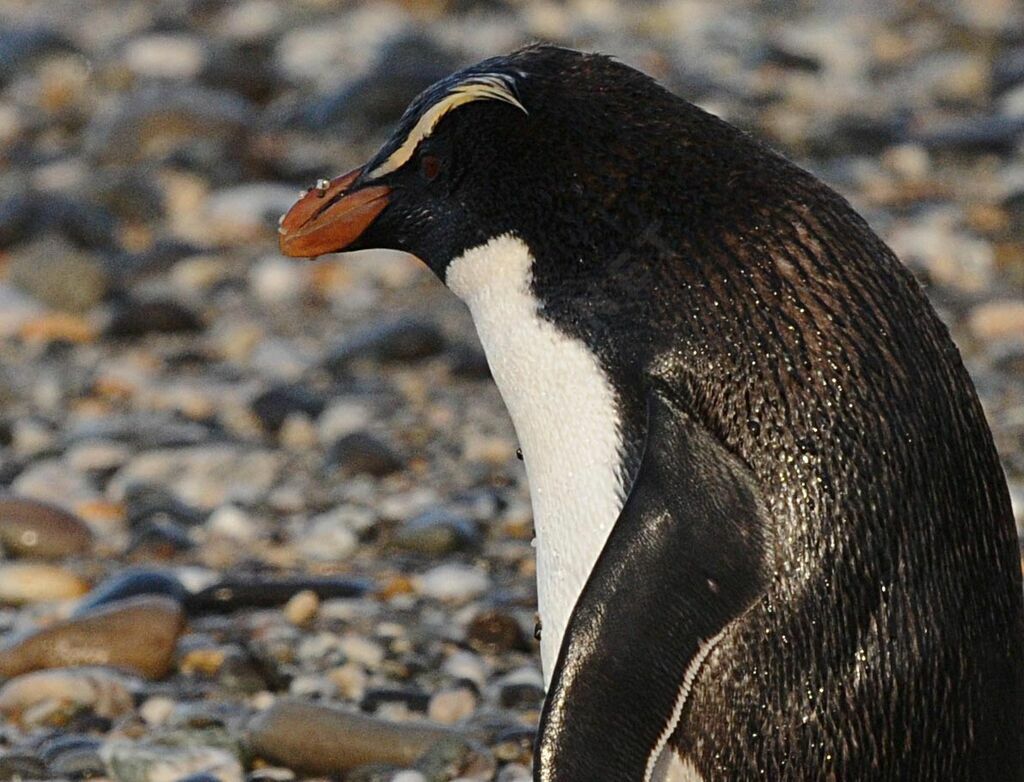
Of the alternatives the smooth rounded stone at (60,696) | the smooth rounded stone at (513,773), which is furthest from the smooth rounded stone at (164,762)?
the smooth rounded stone at (513,773)

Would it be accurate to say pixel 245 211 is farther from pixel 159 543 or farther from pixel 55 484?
pixel 159 543

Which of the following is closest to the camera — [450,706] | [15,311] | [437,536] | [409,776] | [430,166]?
[430,166]

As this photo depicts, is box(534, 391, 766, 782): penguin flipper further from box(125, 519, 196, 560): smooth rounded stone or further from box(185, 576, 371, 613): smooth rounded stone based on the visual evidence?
box(125, 519, 196, 560): smooth rounded stone

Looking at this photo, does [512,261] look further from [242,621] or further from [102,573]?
[102,573]

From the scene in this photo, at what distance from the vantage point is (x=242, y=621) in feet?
13.0

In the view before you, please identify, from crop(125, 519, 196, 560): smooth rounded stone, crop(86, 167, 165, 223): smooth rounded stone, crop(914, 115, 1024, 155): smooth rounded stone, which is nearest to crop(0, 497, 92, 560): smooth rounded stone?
crop(125, 519, 196, 560): smooth rounded stone

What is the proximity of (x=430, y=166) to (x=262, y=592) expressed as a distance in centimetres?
140

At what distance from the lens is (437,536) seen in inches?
172

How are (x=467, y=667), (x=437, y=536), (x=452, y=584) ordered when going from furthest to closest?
(x=437, y=536) → (x=452, y=584) → (x=467, y=667)

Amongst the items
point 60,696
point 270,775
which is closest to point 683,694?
point 270,775

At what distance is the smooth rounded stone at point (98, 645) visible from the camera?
3750 mm

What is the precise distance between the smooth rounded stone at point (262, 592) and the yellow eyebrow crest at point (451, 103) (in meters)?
1.28

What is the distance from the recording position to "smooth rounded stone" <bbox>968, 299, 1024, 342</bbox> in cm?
575

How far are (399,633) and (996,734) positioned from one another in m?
1.50
